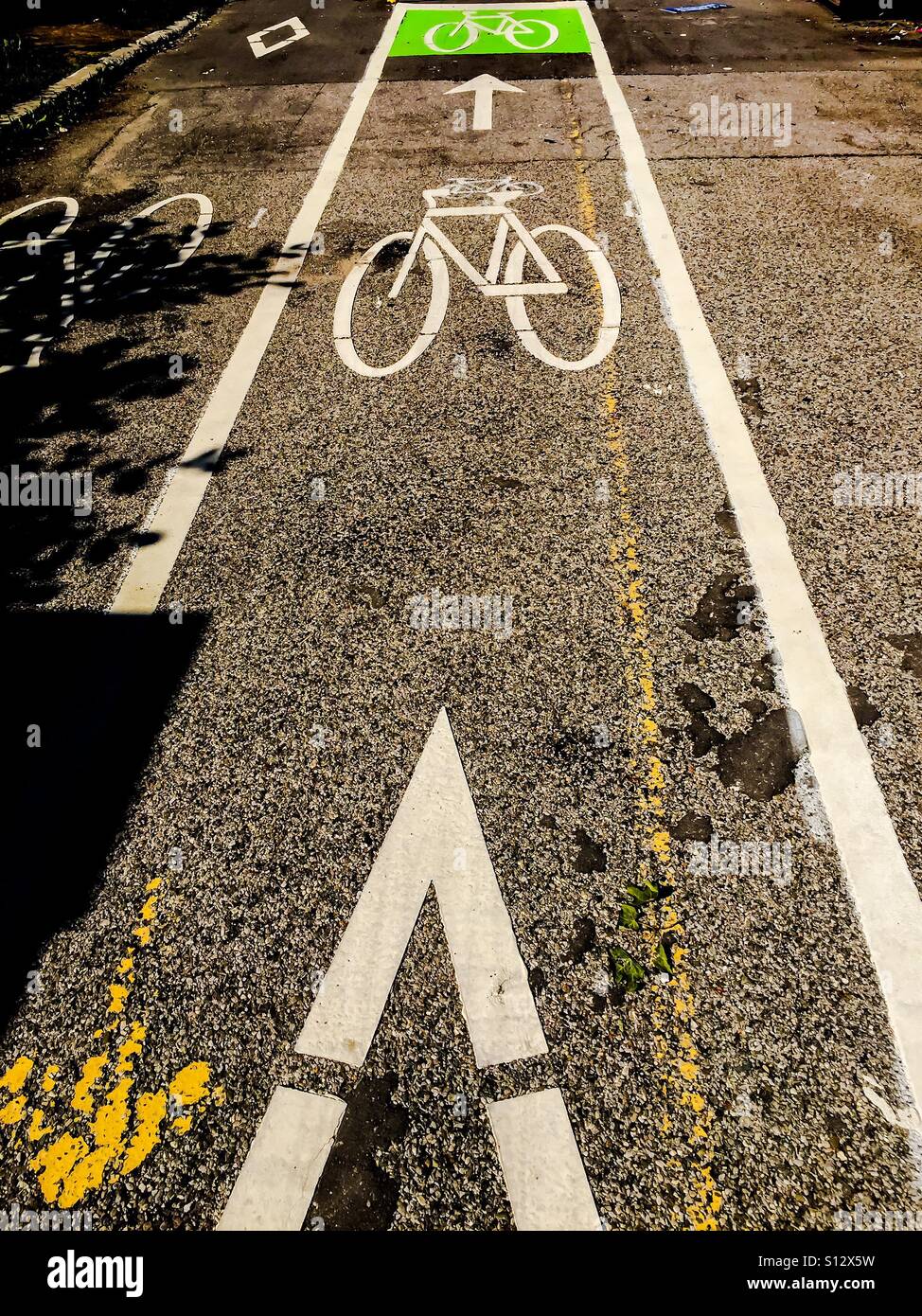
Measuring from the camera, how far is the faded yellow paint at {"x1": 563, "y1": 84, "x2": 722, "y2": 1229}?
2.40 metres

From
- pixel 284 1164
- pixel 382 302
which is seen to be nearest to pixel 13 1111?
pixel 284 1164

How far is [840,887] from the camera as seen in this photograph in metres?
2.92

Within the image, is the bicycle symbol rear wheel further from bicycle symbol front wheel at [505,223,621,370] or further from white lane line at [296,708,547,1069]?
white lane line at [296,708,547,1069]

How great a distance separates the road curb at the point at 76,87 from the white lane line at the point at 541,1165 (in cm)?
1055

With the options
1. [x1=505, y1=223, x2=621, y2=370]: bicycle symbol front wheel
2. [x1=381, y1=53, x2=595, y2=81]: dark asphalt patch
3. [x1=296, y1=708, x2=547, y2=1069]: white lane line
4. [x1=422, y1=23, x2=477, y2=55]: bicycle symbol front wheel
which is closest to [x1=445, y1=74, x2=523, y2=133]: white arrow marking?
[x1=381, y1=53, x2=595, y2=81]: dark asphalt patch

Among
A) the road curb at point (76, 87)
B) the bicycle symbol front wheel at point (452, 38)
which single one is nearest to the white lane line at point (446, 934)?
the road curb at point (76, 87)

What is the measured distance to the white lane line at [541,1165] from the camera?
2.33 metres

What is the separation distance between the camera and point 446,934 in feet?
9.54

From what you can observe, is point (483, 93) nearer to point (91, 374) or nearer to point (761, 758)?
point (91, 374)

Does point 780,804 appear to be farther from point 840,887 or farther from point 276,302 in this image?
point 276,302

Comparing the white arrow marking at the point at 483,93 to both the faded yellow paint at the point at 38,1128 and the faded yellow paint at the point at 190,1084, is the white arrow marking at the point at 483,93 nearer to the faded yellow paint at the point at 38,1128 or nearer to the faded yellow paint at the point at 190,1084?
the faded yellow paint at the point at 190,1084

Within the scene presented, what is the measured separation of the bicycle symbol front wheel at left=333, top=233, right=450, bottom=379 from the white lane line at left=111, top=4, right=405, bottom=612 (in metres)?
0.49

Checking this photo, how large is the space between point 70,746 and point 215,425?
2446 mm
